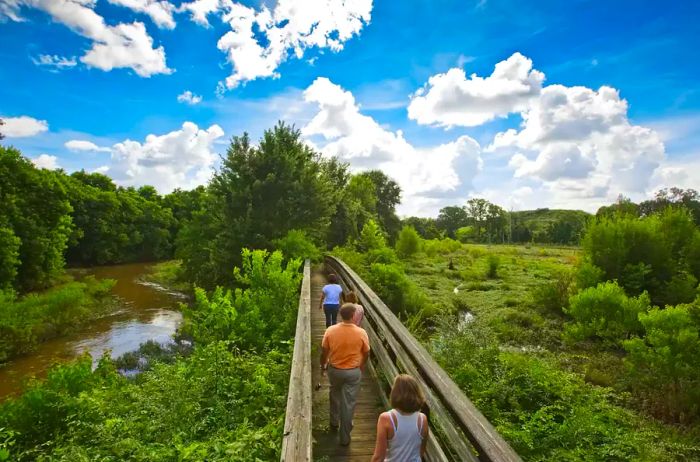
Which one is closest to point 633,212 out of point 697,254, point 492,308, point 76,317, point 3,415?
point 697,254

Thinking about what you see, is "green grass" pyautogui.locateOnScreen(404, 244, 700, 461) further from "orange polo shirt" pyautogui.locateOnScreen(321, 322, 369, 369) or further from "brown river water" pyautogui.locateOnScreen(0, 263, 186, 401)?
"brown river water" pyautogui.locateOnScreen(0, 263, 186, 401)

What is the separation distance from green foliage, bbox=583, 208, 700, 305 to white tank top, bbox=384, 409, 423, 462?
18.8 metres

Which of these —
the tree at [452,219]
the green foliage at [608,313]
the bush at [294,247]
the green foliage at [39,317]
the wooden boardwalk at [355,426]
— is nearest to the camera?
the wooden boardwalk at [355,426]

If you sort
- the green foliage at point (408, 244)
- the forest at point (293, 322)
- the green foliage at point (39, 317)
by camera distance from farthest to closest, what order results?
the green foliage at point (408, 244) → the green foliage at point (39, 317) → the forest at point (293, 322)

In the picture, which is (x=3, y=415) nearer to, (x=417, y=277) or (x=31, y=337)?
(x=31, y=337)

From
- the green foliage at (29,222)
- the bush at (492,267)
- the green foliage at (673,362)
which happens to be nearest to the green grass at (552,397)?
the green foliage at (673,362)

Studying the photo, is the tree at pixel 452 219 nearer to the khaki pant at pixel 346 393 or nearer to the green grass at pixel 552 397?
the green grass at pixel 552 397

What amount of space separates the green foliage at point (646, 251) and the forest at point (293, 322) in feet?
0.24

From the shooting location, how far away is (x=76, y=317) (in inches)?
861

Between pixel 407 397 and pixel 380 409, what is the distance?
9.63ft

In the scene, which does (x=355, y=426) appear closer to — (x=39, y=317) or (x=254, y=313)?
(x=254, y=313)

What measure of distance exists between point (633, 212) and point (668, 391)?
536 inches

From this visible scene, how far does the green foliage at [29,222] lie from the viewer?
24.8 meters

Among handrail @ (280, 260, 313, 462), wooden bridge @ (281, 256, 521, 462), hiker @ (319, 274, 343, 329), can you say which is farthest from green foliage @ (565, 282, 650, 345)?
handrail @ (280, 260, 313, 462)
